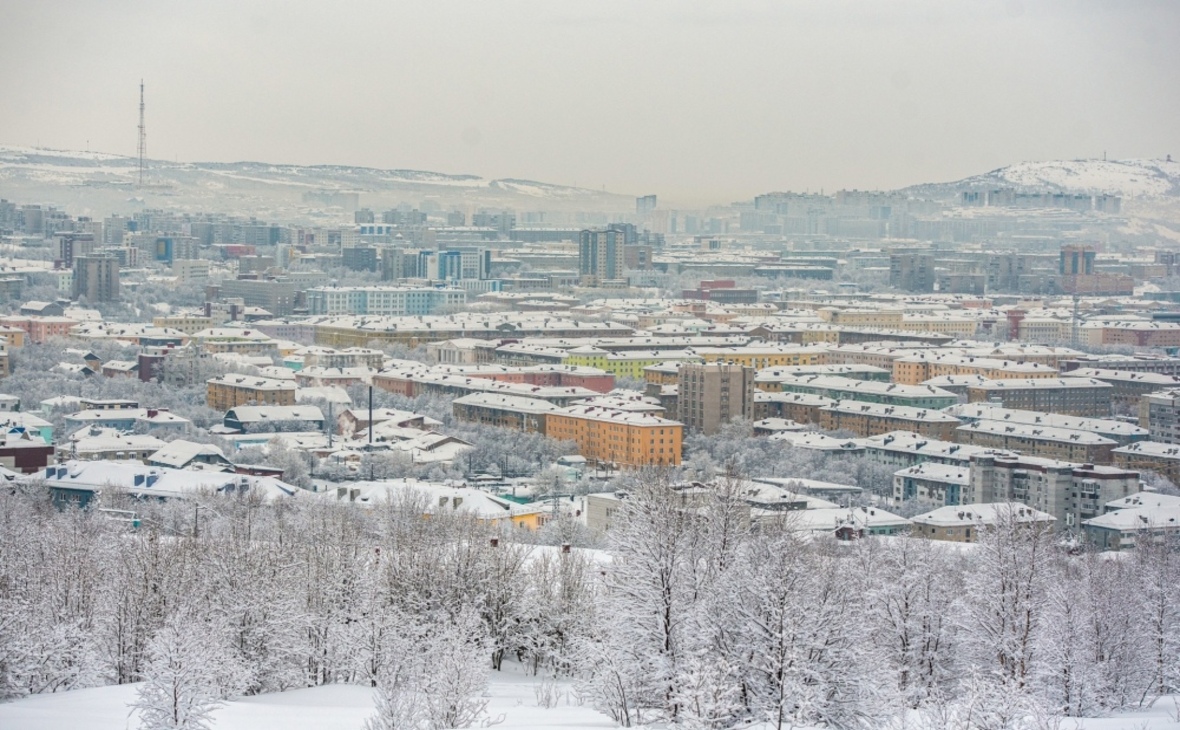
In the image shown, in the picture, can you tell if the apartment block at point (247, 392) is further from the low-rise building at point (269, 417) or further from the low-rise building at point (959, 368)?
the low-rise building at point (959, 368)

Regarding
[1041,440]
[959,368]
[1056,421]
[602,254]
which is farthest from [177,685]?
[602,254]

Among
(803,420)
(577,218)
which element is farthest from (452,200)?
(803,420)

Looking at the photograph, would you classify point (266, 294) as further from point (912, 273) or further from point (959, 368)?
point (912, 273)

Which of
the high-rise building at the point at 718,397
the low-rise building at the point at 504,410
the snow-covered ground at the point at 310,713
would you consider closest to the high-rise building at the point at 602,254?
the low-rise building at the point at 504,410

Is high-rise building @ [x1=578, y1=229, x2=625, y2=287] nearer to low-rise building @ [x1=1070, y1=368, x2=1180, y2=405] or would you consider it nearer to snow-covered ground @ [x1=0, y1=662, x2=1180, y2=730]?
low-rise building @ [x1=1070, y1=368, x2=1180, y2=405]

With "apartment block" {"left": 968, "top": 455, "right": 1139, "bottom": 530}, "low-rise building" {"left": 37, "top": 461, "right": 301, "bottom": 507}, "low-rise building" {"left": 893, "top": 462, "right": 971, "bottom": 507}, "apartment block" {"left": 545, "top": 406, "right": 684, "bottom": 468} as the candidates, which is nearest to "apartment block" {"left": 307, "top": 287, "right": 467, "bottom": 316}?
"apartment block" {"left": 545, "top": 406, "right": 684, "bottom": 468}

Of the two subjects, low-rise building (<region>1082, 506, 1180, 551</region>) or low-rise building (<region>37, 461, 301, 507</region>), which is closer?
low-rise building (<region>37, 461, 301, 507</region>)
